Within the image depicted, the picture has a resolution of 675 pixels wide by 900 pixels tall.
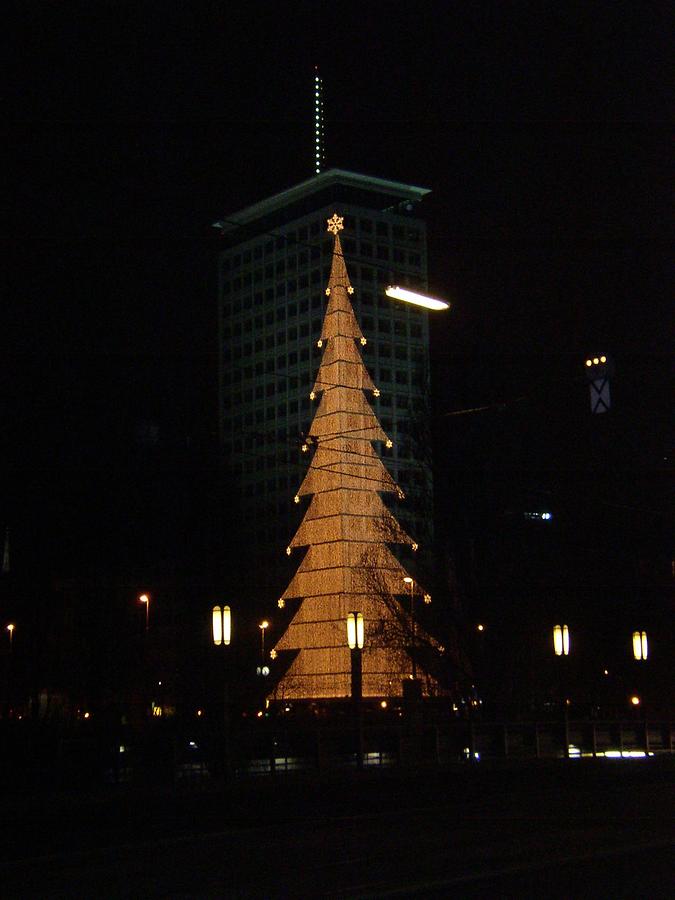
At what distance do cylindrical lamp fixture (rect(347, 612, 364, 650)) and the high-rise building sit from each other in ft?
252

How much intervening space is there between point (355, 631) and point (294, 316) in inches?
3821

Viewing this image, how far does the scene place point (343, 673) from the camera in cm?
9369

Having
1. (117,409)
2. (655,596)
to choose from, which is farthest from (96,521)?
(655,596)

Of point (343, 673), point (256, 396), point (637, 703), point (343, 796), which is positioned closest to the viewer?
point (343, 796)

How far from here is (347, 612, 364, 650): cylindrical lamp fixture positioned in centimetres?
3778

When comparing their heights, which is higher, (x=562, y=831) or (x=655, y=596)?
(x=655, y=596)

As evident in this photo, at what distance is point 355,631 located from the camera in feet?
125

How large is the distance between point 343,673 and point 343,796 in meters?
68.3

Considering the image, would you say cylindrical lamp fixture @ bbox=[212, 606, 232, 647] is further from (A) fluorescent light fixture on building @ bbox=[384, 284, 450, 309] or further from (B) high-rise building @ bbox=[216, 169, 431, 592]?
(B) high-rise building @ bbox=[216, 169, 431, 592]

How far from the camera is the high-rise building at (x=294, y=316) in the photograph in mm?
125625

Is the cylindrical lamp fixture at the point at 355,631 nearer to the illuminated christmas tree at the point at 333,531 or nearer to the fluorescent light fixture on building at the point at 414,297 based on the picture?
the fluorescent light fixture on building at the point at 414,297

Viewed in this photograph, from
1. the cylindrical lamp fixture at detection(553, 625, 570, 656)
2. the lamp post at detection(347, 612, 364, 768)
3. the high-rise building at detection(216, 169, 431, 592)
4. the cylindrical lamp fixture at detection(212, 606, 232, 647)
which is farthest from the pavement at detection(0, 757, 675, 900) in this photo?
the high-rise building at detection(216, 169, 431, 592)

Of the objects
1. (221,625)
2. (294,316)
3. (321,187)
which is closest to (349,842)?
(221,625)

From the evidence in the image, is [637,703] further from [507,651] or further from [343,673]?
[343,673]
